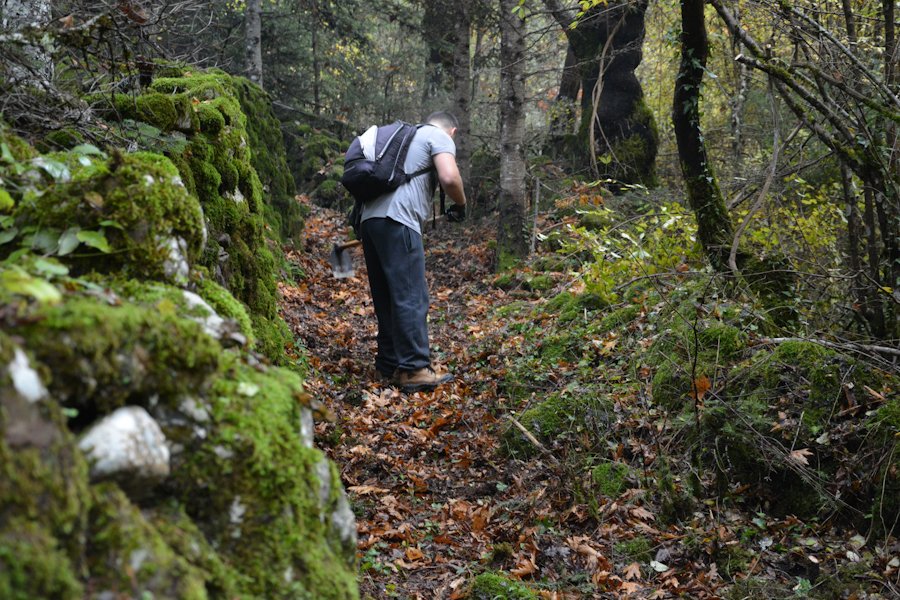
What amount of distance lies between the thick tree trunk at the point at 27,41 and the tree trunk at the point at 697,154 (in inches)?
181

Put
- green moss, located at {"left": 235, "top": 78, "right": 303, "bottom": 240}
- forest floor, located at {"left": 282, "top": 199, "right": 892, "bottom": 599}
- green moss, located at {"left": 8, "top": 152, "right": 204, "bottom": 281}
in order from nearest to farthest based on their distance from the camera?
green moss, located at {"left": 8, "top": 152, "right": 204, "bottom": 281} → forest floor, located at {"left": 282, "top": 199, "right": 892, "bottom": 599} → green moss, located at {"left": 235, "top": 78, "right": 303, "bottom": 240}

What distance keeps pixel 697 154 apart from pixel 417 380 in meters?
3.22

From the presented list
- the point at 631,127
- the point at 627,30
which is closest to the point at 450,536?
the point at 631,127

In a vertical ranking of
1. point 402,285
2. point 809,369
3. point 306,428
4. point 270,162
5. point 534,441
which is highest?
point 270,162

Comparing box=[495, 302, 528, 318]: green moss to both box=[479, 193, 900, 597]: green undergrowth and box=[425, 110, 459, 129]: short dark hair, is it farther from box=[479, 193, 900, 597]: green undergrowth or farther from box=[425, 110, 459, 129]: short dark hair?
box=[425, 110, 459, 129]: short dark hair

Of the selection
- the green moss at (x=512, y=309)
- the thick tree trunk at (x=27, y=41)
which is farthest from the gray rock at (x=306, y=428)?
the green moss at (x=512, y=309)

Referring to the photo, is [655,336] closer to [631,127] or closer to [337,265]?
[337,265]

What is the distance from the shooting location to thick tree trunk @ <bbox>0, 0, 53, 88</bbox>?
3049 millimetres

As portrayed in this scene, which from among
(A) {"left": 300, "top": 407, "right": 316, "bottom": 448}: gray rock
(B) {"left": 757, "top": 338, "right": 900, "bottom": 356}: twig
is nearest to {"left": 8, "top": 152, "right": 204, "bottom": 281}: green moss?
(A) {"left": 300, "top": 407, "right": 316, "bottom": 448}: gray rock

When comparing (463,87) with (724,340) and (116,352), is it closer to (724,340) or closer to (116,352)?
(724,340)

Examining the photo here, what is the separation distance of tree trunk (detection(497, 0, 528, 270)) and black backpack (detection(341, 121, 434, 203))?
440 centimetres

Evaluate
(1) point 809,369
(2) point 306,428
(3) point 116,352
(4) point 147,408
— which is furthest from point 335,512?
(1) point 809,369

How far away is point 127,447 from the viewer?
166 cm

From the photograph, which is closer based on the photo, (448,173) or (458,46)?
(448,173)
